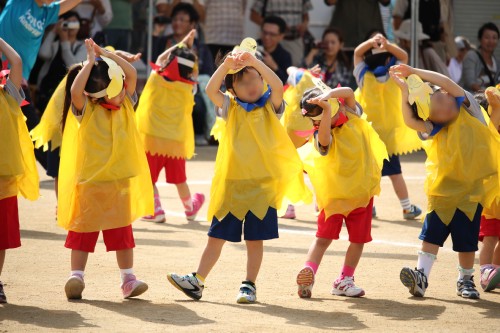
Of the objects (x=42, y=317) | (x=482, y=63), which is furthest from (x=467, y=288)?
(x=482, y=63)

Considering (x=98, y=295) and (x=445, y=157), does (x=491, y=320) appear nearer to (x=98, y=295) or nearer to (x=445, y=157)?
(x=445, y=157)

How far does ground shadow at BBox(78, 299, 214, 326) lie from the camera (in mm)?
6004

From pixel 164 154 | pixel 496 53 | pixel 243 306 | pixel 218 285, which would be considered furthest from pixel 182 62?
pixel 496 53

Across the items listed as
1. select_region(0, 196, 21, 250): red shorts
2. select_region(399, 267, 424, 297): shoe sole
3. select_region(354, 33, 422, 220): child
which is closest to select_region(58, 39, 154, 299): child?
select_region(0, 196, 21, 250): red shorts

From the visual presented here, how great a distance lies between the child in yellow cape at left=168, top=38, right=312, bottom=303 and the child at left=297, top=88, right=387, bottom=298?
25 cm

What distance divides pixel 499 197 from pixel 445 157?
50 cm

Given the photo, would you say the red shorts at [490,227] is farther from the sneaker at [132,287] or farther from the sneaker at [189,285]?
the sneaker at [132,287]

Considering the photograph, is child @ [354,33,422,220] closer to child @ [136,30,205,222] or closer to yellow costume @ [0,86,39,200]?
child @ [136,30,205,222]

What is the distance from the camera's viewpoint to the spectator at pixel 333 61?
1440cm

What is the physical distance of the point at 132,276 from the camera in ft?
21.9

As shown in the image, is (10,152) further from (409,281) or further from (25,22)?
(25,22)

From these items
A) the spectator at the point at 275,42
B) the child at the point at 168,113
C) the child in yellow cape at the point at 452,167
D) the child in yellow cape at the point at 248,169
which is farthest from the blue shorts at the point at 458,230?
the spectator at the point at 275,42

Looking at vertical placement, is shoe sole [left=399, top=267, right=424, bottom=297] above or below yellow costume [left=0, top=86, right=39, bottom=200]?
below

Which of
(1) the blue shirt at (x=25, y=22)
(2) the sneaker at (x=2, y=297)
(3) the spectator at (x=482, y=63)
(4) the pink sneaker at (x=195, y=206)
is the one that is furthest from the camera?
(3) the spectator at (x=482, y=63)
